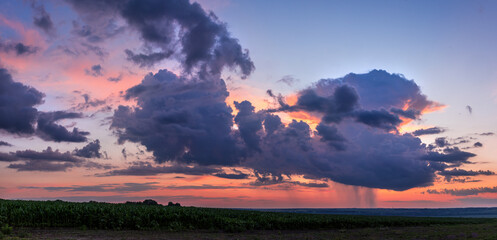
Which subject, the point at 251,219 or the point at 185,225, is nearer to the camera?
the point at 185,225

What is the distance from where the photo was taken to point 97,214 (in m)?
37.9

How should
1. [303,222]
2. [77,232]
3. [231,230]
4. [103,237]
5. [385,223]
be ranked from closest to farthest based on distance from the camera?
A: [103,237] < [77,232] < [231,230] < [303,222] < [385,223]

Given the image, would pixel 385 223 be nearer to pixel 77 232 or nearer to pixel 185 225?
pixel 185 225

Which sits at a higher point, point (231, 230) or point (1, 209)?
point (1, 209)

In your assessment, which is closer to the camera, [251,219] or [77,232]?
[77,232]

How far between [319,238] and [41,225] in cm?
2916

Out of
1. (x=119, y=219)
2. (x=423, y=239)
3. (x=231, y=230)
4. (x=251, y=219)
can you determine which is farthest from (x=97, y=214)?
(x=423, y=239)

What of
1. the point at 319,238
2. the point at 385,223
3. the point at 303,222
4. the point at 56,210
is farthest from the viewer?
the point at 385,223

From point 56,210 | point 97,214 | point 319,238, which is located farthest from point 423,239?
point 56,210

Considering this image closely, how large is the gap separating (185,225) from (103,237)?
1190 cm

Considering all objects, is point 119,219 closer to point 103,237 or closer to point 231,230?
point 103,237

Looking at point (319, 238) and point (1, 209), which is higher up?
point (1, 209)

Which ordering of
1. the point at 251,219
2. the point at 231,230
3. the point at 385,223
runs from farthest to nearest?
the point at 385,223 → the point at 251,219 → the point at 231,230

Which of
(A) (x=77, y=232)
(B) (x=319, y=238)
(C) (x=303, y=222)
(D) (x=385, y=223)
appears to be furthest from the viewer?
(D) (x=385, y=223)
